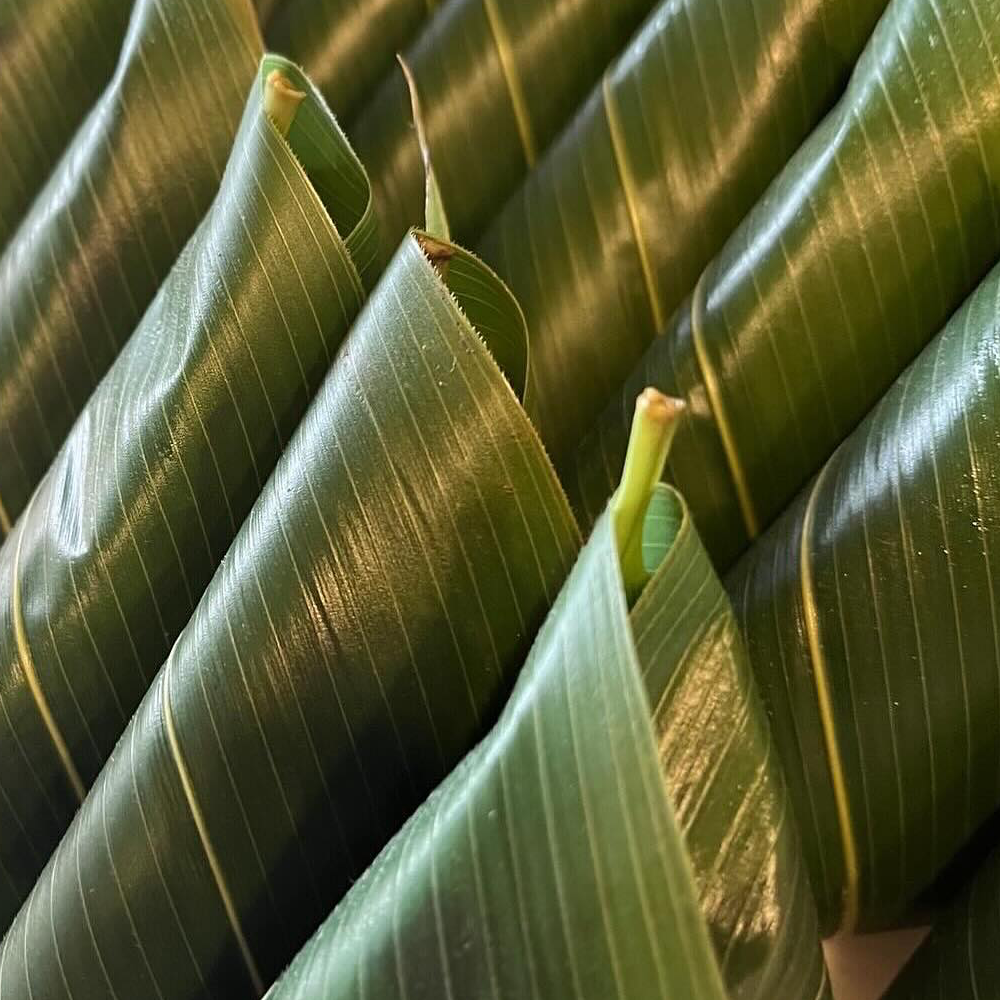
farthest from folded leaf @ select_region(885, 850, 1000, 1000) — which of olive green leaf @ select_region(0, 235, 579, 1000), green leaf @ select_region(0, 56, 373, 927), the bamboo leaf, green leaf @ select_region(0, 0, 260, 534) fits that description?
green leaf @ select_region(0, 0, 260, 534)

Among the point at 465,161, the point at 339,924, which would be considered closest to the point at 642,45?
the point at 465,161

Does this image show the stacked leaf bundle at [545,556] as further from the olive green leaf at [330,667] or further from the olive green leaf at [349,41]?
the olive green leaf at [349,41]

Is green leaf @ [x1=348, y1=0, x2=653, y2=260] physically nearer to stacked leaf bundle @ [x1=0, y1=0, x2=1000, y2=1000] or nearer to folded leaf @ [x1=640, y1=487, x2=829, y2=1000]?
stacked leaf bundle @ [x1=0, y1=0, x2=1000, y2=1000]

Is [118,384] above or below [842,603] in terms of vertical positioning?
above

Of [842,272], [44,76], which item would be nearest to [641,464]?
[842,272]

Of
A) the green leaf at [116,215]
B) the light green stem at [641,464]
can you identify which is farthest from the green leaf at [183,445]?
the light green stem at [641,464]

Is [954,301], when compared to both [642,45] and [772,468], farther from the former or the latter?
[642,45]
